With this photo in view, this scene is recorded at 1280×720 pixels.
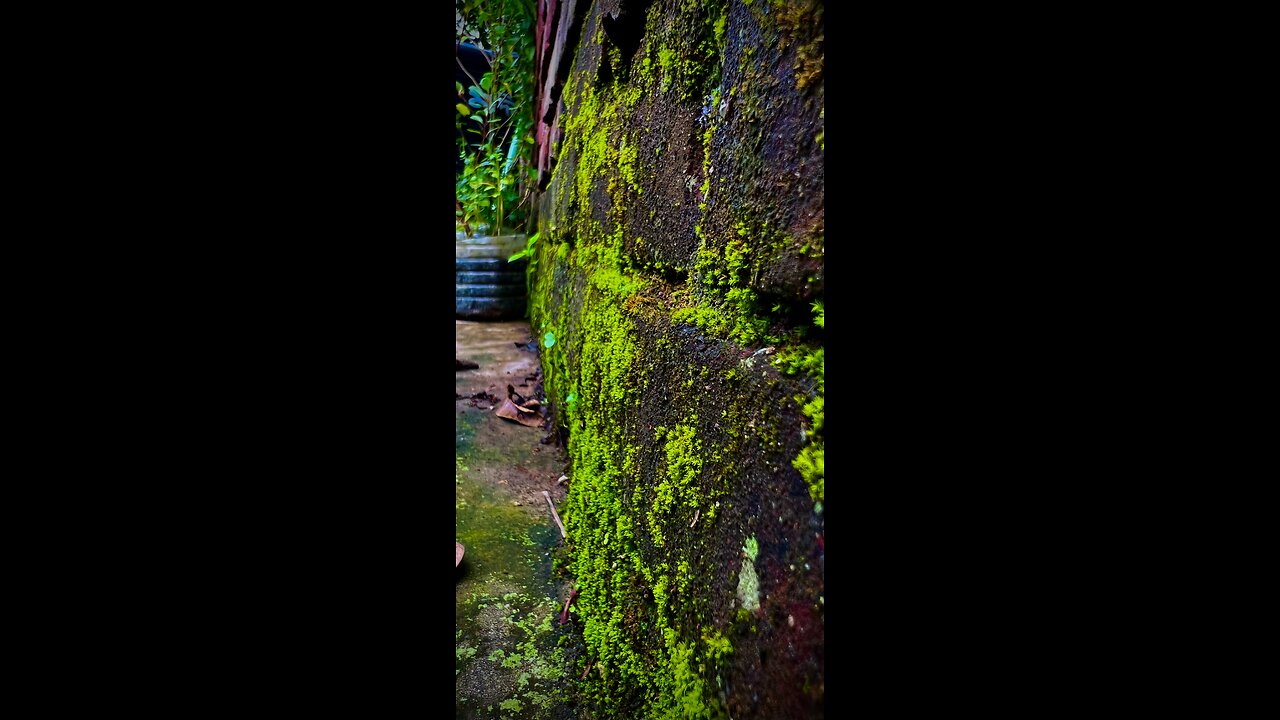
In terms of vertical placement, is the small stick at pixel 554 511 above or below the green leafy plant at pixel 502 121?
below

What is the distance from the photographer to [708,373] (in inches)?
30.8

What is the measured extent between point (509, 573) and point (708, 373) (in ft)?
3.00

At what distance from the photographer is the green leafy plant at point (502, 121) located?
4.59 meters

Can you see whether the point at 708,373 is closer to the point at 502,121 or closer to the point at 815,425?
the point at 815,425

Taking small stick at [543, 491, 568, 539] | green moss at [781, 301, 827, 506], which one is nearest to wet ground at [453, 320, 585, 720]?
small stick at [543, 491, 568, 539]

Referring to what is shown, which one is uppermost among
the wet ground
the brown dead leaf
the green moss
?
the green moss

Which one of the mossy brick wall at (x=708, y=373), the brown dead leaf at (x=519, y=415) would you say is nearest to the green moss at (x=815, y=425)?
the mossy brick wall at (x=708, y=373)

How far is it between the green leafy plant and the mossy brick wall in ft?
11.5

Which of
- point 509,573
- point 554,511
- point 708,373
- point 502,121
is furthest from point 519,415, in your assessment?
point 502,121

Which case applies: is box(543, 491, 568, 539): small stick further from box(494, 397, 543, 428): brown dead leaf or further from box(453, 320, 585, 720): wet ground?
box(494, 397, 543, 428): brown dead leaf

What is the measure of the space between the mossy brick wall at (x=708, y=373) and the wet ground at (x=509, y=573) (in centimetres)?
7

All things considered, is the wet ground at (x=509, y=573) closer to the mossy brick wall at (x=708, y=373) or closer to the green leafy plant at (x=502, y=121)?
the mossy brick wall at (x=708, y=373)

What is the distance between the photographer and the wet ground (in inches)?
42.0
